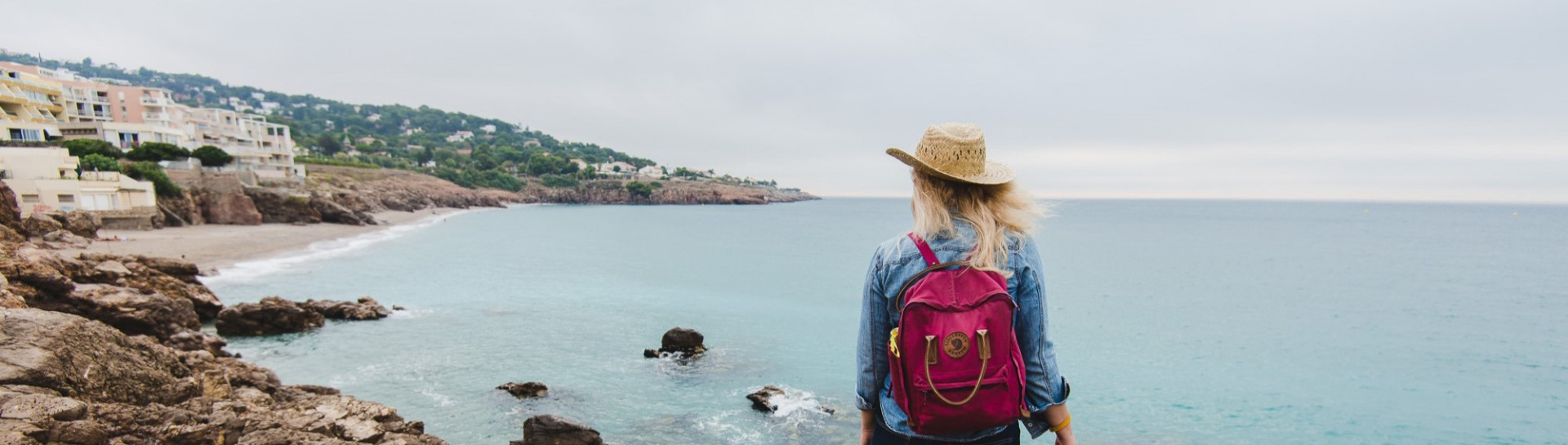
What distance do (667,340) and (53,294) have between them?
1185 cm

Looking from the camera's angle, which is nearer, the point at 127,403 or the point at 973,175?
the point at 973,175

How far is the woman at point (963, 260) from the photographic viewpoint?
2238 mm

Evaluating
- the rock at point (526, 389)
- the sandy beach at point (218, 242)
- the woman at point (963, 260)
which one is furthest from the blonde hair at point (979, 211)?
the sandy beach at point (218, 242)

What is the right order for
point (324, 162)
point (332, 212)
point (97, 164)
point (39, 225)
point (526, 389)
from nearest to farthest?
1. point (526, 389)
2. point (39, 225)
3. point (97, 164)
4. point (332, 212)
5. point (324, 162)

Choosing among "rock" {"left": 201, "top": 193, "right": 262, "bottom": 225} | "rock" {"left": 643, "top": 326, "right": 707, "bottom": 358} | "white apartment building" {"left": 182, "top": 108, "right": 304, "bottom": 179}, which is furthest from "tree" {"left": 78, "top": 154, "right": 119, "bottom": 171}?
"rock" {"left": 643, "top": 326, "right": 707, "bottom": 358}

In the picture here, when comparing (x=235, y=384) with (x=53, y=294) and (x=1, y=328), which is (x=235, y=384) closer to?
(x=1, y=328)

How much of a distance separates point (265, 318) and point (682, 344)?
1115 cm

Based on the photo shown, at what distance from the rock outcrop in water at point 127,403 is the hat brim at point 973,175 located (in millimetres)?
6230

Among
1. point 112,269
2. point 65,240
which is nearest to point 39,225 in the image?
point 65,240

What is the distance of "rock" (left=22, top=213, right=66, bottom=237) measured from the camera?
23.6 meters

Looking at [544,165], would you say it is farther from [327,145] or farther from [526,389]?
[526,389]

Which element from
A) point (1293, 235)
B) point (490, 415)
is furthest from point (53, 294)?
point (1293, 235)

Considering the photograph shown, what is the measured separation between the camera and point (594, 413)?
12.4 metres

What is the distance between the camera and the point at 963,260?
2.14 m
